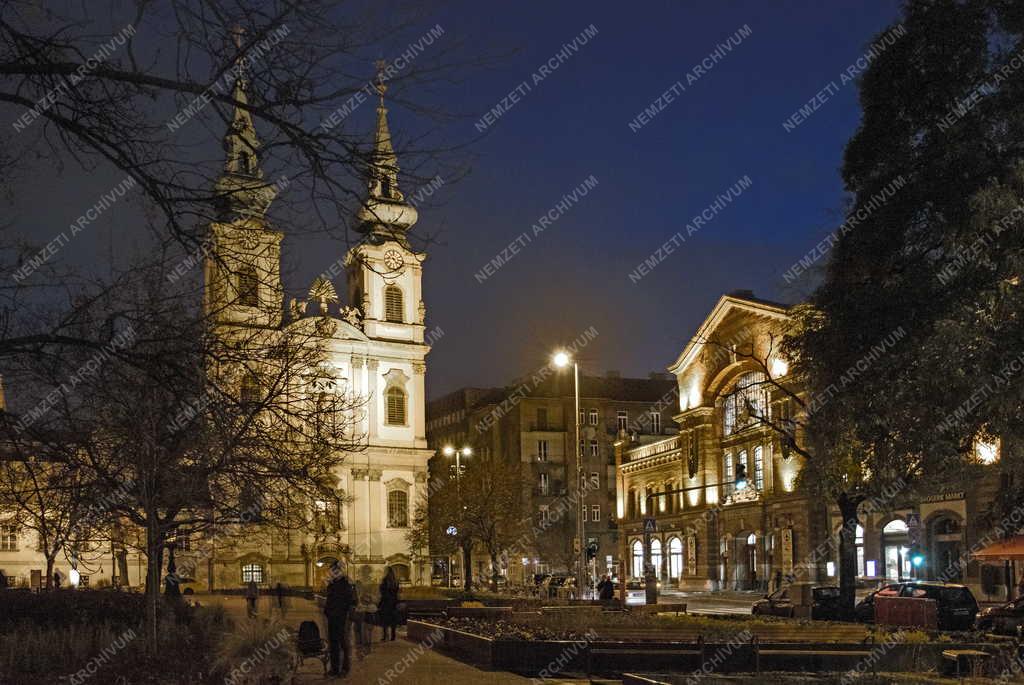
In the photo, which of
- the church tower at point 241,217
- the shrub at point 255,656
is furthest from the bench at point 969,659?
the church tower at point 241,217

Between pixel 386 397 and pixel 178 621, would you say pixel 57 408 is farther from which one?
pixel 386 397

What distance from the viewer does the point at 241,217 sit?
32.9ft

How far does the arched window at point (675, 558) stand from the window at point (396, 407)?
1830 cm

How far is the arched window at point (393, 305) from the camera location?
7375cm

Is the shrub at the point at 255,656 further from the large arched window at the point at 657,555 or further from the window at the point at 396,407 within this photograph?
the large arched window at the point at 657,555

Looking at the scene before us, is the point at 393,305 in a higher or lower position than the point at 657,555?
higher

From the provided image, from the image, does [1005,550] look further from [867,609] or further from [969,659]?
[969,659]

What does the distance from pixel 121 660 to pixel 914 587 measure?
946 inches

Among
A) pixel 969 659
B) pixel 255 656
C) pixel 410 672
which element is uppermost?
pixel 255 656

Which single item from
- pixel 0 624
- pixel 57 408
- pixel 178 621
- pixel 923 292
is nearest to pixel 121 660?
pixel 57 408

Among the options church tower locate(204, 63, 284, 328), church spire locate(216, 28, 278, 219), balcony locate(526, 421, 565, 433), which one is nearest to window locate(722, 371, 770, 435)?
balcony locate(526, 421, 565, 433)

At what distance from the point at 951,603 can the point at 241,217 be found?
27.8m

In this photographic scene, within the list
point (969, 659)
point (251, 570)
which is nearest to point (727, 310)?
point (251, 570)

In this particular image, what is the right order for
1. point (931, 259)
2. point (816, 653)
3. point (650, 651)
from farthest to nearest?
point (931, 259), point (816, 653), point (650, 651)
